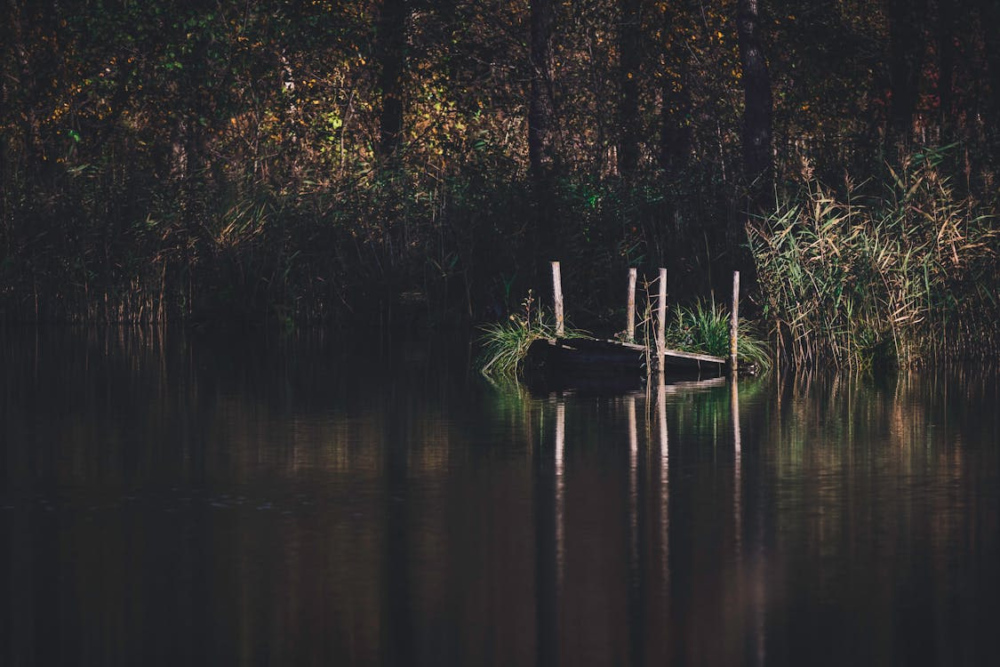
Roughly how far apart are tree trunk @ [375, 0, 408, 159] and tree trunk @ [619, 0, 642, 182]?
11.6ft

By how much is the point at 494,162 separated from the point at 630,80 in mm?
2898

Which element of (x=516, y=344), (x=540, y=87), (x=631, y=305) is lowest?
(x=516, y=344)

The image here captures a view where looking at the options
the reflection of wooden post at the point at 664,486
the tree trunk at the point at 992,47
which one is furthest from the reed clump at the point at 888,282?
the tree trunk at the point at 992,47

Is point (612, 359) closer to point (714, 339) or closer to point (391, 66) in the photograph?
point (714, 339)

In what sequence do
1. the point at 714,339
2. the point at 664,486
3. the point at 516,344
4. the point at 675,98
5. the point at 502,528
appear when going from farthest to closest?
the point at 675,98 < the point at 714,339 < the point at 516,344 < the point at 664,486 < the point at 502,528

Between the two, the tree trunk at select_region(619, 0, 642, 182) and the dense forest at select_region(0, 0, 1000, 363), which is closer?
the dense forest at select_region(0, 0, 1000, 363)

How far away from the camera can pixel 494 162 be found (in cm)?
3112

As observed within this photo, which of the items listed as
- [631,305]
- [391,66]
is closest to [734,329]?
[631,305]

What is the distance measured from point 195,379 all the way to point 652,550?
11.6 meters

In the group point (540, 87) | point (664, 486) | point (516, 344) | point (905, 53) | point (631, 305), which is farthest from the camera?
point (540, 87)

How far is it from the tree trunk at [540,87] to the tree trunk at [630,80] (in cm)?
113

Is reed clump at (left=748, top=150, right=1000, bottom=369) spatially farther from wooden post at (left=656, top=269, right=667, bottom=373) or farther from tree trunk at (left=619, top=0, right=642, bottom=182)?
tree trunk at (left=619, top=0, right=642, bottom=182)

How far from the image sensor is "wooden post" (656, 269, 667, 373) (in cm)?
2038

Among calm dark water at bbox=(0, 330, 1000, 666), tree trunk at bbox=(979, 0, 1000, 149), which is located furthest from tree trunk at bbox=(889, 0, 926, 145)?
calm dark water at bbox=(0, 330, 1000, 666)
